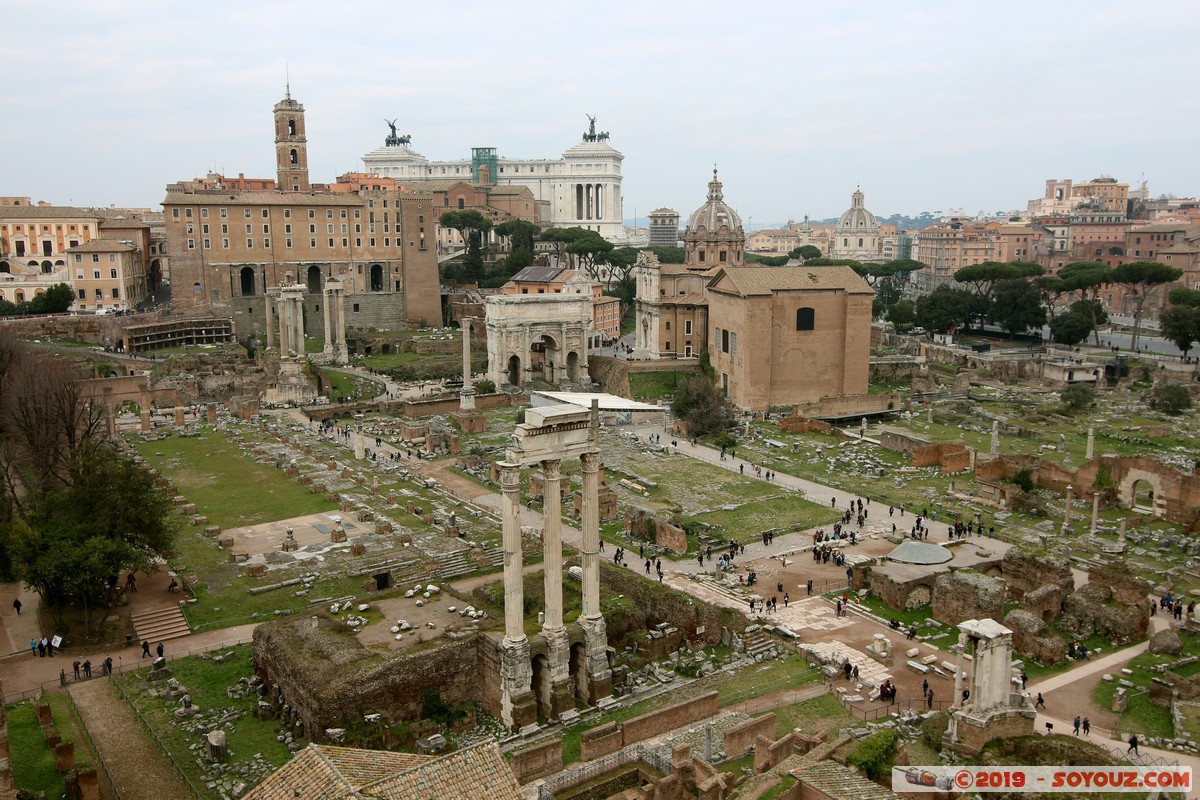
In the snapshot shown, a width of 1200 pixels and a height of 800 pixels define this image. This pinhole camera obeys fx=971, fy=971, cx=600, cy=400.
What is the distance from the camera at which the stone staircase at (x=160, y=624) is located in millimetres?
26109

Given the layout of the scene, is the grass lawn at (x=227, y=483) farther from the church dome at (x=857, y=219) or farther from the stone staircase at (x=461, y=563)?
the church dome at (x=857, y=219)

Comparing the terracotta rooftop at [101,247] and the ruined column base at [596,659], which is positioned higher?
the terracotta rooftop at [101,247]

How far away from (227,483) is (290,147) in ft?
178

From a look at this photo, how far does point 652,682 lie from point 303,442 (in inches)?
1196

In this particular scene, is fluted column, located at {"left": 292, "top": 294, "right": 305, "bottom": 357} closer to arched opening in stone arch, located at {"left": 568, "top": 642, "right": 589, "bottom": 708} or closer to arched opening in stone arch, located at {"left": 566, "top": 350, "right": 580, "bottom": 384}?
arched opening in stone arch, located at {"left": 566, "top": 350, "right": 580, "bottom": 384}

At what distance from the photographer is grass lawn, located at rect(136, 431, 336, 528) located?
37000 millimetres

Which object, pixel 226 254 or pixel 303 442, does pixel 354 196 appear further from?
pixel 303 442

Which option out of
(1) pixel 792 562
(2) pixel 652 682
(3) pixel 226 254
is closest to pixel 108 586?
(2) pixel 652 682

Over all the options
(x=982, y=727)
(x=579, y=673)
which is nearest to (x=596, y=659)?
(x=579, y=673)

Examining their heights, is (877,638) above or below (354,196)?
below

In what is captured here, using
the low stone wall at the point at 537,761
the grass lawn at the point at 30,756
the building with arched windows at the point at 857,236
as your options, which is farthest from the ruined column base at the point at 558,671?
the building with arched windows at the point at 857,236

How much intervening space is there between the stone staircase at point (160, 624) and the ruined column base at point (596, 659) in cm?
1152

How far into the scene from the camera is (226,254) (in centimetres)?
7631

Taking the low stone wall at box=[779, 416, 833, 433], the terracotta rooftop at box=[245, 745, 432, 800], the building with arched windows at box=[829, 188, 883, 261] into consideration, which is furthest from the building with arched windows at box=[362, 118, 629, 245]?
the terracotta rooftop at box=[245, 745, 432, 800]
